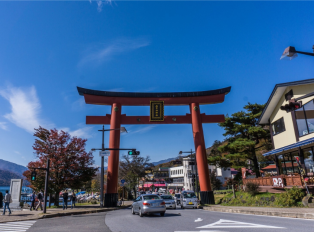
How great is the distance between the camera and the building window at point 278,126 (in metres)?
23.3

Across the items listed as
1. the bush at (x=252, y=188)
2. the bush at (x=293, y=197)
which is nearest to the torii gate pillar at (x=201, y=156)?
the bush at (x=252, y=188)

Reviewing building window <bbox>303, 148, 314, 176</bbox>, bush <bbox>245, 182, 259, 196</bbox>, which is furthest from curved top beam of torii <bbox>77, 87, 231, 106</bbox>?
building window <bbox>303, 148, 314, 176</bbox>

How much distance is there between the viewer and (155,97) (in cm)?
2619

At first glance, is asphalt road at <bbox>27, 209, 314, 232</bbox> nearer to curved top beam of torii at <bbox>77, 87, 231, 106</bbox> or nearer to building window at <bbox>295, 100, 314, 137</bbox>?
building window at <bbox>295, 100, 314, 137</bbox>

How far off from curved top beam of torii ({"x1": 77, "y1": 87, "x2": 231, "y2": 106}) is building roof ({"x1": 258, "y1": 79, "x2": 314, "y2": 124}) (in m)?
4.64

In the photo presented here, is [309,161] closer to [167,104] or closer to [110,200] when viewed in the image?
[167,104]

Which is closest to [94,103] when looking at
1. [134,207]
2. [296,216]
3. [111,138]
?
[111,138]

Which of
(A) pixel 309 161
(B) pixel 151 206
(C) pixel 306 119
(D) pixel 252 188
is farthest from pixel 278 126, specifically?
(B) pixel 151 206

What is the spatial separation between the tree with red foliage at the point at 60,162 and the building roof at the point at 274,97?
65.0 feet

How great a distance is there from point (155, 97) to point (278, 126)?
545 inches

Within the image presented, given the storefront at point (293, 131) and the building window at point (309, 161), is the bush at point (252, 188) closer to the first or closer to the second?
the storefront at point (293, 131)

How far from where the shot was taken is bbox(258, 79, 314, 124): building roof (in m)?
20.1

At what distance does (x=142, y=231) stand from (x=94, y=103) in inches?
757

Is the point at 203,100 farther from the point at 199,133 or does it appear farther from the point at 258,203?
the point at 258,203
